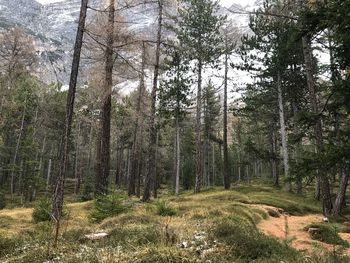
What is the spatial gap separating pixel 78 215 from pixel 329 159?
9.42 m

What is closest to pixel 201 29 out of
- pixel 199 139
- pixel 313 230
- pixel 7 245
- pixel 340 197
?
pixel 199 139

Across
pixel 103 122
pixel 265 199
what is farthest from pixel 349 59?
pixel 265 199

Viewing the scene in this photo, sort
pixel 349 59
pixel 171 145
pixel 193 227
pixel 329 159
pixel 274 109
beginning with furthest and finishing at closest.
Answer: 1. pixel 171 145
2. pixel 274 109
3. pixel 193 227
4. pixel 349 59
5. pixel 329 159

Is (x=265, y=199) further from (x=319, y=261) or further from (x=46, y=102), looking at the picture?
(x=46, y=102)

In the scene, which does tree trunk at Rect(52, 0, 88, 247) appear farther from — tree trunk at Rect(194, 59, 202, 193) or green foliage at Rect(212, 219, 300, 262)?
tree trunk at Rect(194, 59, 202, 193)

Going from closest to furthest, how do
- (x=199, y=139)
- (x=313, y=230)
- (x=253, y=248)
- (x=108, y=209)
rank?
(x=253, y=248)
(x=313, y=230)
(x=108, y=209)
(x=199, y=139)

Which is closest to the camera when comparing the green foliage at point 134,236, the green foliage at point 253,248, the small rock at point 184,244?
the green foliage at point 253,248

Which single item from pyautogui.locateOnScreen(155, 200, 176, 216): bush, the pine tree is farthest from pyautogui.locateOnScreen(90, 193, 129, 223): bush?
the pine tree

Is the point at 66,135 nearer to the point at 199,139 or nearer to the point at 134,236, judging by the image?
the point at 134,236

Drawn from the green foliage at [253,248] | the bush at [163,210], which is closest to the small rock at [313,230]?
the bush at [163,210]

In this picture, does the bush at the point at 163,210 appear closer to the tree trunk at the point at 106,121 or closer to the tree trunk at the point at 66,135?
the tree trunk at the point at 66,135

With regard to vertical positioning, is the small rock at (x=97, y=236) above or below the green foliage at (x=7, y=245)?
above

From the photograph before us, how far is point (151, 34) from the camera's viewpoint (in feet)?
68.9

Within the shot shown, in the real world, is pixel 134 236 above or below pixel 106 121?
below
